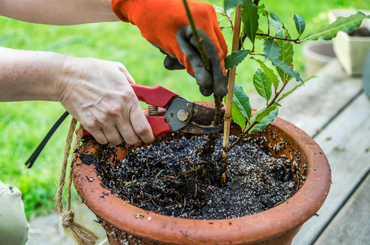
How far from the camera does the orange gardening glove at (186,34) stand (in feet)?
2.40

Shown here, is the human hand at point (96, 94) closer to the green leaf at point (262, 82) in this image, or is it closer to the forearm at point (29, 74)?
the forearm at point (29, 74)

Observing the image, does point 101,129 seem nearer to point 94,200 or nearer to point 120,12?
point 94,200

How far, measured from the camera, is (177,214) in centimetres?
86

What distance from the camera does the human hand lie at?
0.87 m

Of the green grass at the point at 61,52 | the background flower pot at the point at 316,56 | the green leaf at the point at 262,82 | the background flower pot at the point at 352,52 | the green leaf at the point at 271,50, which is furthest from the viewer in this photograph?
the background flower pot at the point at 316,56

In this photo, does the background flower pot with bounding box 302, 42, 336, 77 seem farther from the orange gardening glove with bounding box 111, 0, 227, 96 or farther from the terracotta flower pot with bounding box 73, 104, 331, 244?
the orange gardening glove with bounding box 111, 0, 227, 96

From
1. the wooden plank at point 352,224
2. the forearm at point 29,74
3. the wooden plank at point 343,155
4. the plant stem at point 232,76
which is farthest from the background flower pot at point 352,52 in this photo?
the forearm at point 29,74

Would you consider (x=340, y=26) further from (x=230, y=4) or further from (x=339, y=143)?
(x=339, y=143)

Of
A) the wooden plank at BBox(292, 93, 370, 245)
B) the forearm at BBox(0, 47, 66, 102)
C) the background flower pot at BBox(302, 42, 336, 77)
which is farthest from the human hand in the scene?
the background flower pot at BBox(302, 42, 336, 77)

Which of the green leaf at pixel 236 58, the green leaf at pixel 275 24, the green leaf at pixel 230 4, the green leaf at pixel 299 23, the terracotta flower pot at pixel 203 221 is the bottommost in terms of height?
the terracotta flower pot at pixel 203 221

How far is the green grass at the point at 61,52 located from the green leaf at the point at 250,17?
97 centimetres

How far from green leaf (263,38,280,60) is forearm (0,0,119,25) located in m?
0.67

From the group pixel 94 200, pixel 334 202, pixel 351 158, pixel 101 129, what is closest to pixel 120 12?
pixel 101 129

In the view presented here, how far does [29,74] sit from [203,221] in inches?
25.0
